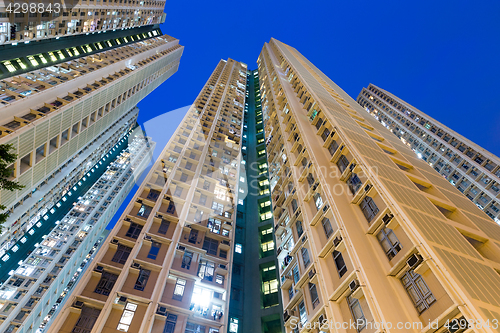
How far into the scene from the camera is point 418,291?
13.4 meters

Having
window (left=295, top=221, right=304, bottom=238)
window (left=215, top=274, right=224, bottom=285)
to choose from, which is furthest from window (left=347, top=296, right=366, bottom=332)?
window (left=215, top=274, right=224, bottom=285)

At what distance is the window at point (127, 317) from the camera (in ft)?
62.5

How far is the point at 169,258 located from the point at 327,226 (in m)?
14.0

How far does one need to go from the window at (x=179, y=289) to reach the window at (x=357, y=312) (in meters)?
13.8

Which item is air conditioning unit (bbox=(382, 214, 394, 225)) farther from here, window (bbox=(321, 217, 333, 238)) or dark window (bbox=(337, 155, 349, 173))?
dark window (bbox=(337, 155, 349, 173))

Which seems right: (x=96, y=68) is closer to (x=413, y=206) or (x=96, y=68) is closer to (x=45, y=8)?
(x=45, y=8)

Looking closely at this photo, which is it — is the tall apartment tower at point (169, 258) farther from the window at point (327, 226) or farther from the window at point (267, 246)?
the window at point (327, 226)

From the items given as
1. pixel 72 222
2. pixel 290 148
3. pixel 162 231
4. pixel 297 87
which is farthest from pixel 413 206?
pixel 72 222

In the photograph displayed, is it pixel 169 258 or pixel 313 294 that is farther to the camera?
→ pixel 169 258

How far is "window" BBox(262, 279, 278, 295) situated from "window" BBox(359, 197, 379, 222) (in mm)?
12763

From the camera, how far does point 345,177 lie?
76.2 feet

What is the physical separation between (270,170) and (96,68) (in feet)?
125

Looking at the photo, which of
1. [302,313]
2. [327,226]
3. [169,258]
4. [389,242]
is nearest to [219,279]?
[169,258]

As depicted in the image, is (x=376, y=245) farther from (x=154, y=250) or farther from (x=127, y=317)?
(x=154, y=250)
